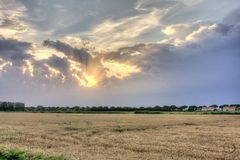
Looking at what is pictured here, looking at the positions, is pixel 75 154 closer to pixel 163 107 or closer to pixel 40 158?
pixel 40 158

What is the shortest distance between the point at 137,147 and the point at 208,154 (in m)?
5.38

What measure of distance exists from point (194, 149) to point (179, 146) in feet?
5.80

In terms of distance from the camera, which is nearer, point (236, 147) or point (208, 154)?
point (208, 154)

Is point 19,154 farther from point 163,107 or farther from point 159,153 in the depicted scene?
point 163,107

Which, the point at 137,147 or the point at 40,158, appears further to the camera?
the point at 137,147

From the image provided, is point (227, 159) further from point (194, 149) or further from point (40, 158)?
point (40, 158)

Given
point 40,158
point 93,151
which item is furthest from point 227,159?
point 40,158

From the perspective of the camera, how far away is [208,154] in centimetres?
2273

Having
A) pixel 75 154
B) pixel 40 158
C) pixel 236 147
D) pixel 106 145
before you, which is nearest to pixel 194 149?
pixel 236 147

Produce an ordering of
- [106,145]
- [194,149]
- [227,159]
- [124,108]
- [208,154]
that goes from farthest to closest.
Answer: [124,108], [106,145], [194,149], [208,154], [227,159]

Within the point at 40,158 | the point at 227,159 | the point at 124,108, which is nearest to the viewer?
the point at 40,158

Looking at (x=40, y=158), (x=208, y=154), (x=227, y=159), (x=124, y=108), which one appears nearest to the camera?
(x=40, y=158)

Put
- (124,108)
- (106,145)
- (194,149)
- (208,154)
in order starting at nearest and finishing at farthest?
(208,154), (194,149), (106,145), (124,108)

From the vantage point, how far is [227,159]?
2080 cm
